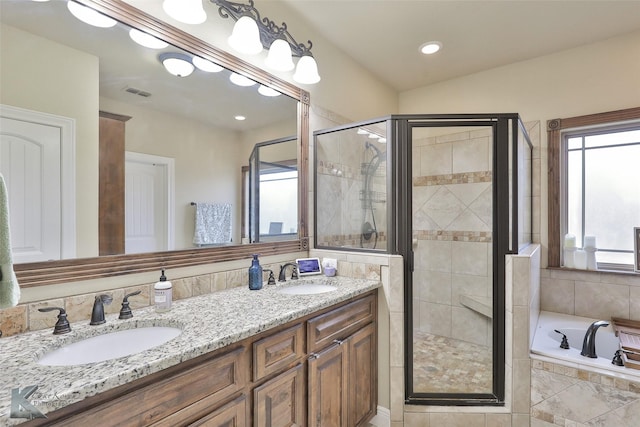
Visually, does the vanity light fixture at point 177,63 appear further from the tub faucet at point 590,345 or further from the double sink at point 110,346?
the tub faucet at point 590,345

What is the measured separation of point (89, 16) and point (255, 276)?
4.44 ft

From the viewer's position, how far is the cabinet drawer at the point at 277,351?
3.94 ft

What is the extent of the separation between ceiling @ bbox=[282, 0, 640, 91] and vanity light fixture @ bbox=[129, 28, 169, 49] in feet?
2.55

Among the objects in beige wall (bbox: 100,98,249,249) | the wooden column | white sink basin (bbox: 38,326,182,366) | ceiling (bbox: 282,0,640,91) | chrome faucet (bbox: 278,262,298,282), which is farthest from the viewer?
ceiling (bbox: 282,0,640,91)

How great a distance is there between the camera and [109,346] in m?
1.13

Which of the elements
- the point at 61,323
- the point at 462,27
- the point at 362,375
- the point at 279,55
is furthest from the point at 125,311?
the point at 462,27

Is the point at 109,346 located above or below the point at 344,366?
above

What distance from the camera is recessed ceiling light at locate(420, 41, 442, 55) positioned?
2.61 meters

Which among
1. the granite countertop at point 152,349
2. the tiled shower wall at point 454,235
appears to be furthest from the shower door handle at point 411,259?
the granite countertop at point 152,349

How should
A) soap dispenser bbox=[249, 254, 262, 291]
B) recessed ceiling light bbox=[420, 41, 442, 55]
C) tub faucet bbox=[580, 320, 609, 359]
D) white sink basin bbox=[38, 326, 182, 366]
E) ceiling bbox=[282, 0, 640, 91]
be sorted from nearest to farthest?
white sink basin bbox=[38, 326, 182, 366], soap dispenser bbox=[249, 254, 262, 291], tub faucet bbox=[580, 320, 609, 359], ceiling bbox=[282, 0, 640, 91], recessed ceiling light bbox=[420, 41, 442, 55]

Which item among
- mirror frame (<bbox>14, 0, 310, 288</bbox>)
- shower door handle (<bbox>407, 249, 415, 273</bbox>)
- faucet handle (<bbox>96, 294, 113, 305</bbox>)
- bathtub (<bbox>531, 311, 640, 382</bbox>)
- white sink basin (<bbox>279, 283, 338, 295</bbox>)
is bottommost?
bathtub (<bbox>531, 311, 640, 382</bbox>)

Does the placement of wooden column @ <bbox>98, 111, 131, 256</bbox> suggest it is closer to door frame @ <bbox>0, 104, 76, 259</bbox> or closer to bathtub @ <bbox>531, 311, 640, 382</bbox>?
door frame @ <bbox>0, 104, 76, 259</bbox>

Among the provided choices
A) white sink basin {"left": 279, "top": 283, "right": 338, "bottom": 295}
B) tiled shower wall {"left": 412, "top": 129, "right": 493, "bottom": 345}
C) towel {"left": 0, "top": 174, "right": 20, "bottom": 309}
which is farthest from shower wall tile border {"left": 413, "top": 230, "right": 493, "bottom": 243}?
towel {"left": 0, "top": 174, "right": 20, "bottom": 309}

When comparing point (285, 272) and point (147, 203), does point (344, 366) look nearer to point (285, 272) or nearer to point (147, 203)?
point (285, 272)
